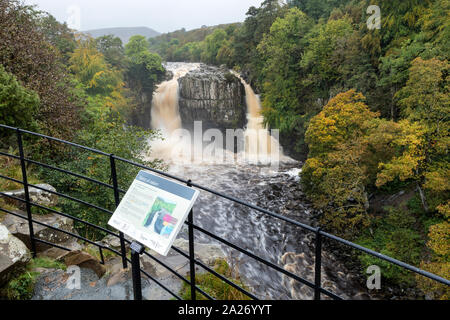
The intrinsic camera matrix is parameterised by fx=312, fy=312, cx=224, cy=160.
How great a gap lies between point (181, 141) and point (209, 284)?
75.5ft

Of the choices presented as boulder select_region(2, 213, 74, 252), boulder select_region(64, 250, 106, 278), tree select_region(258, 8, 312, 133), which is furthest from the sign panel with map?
tree select_region(258, 8, 312, 133)

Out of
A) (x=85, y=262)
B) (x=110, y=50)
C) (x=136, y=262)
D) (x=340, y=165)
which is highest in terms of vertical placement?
(x=110, y=50)

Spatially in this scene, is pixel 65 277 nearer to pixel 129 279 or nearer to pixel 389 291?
pixel 129 279

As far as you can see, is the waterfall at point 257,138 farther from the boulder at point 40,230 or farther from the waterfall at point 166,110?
the boulder at point 40,230

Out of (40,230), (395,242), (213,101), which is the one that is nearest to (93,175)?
(40,230)

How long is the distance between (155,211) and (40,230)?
2980 millimetres

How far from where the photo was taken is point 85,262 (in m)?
3.25

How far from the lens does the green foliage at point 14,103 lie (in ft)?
21.5

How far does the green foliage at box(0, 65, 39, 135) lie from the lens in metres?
6.54

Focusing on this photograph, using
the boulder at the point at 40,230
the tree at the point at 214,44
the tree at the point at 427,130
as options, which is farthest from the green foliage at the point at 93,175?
the tree at the point at 214,44

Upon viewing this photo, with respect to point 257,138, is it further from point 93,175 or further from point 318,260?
point 318,260

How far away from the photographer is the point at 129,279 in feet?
9.90
